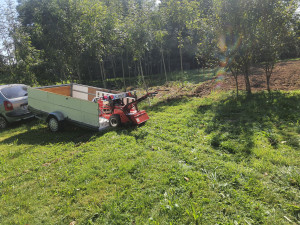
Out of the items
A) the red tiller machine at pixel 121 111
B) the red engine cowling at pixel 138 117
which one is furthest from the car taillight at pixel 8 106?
the red engine cowling at pixel 138 117

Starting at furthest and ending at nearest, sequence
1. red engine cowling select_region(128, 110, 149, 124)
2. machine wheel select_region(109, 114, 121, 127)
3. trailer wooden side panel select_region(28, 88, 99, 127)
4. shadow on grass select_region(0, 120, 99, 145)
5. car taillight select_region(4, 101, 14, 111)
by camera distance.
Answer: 1. car taillight select_region(4, 101, 14, 111)
2. machine wheel select_region(109, 114, 121, 127)
3. red engine cowling select_region(128, 110, 149, 124)
4. shadow on grass select_region(0, 120, 99, 145)
5. trailer wooden side panel select_region(28, 88, 99, 127)

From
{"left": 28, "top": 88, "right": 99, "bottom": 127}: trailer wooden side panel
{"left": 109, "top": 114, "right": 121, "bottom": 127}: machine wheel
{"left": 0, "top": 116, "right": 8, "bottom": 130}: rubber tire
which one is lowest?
{"left": 109, "top": 114, "right": 121, "bottom": 127}: machine wheel

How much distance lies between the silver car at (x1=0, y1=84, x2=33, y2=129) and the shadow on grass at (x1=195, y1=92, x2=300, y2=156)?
7223 millimetres

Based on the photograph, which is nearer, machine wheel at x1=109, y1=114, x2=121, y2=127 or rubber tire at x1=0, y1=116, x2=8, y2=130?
machine wheel at x1=109, y1=114, x2=121, y2=127

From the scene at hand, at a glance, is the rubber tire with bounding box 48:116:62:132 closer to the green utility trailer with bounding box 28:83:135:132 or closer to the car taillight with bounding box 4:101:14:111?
the green utility trailer with bounding box 28:83:135:132

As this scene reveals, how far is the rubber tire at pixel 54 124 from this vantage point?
6613 millimetres

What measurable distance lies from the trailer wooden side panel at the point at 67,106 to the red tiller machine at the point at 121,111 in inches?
25.2

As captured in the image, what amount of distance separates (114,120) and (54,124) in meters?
2.23

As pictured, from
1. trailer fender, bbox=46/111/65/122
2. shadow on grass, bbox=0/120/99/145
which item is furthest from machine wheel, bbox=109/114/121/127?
trailer fender, bbox=46/111/65/122

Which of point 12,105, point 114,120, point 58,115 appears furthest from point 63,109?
point 12,105

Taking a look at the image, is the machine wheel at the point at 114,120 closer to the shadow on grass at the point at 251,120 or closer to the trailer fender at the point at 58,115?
the trailer fender at the point at 58,115

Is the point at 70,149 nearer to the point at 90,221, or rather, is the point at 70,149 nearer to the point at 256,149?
the point at 90,221

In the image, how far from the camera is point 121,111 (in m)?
6.45

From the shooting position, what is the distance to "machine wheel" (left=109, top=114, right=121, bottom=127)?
6484 mm
